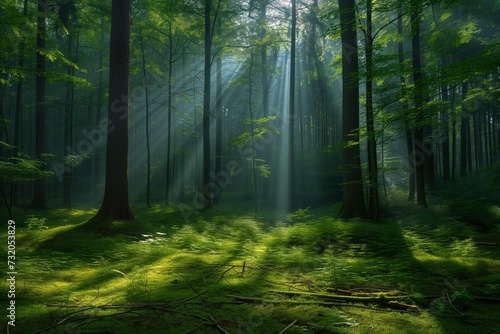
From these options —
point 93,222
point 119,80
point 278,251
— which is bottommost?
point 278,251

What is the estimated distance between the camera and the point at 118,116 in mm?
7793

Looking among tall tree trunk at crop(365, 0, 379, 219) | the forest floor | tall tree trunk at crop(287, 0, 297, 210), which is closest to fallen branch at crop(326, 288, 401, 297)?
the forest floor

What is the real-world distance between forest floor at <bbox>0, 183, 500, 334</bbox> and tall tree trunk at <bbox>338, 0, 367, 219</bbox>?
1.93 m

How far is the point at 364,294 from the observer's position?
10.7ft

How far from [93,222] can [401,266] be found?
6.95m

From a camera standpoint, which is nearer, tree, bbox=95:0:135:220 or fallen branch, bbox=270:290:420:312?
fallen branch, bbox=270:290:420:312

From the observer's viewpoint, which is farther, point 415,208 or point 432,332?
point 415,208

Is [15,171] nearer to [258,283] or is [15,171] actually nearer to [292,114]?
[258,283]

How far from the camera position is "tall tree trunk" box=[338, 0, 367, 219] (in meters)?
9.13

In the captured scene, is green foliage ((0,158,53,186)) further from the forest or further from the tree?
the tree

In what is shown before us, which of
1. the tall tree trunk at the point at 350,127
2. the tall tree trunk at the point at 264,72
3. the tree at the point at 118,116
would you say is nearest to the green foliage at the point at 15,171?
the tree at the point at 118,116

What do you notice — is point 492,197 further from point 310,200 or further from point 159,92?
point 159,92

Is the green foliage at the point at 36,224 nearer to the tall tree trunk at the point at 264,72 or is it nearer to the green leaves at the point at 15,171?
the green leaves at the point at 15,171

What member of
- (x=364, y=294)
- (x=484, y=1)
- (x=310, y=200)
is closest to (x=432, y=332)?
(x=364, y=294)
